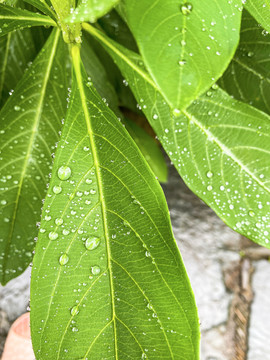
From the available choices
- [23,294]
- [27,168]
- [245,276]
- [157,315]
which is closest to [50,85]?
[27,168]

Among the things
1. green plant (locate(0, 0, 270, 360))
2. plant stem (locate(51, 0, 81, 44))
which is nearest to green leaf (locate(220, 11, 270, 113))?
green plant (locate(0, 0, 270, 360))

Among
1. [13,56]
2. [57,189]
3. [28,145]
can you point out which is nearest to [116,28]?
[13,56]

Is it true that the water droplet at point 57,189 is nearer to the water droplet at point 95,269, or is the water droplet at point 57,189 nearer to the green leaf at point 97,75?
the water droplet at point 95,269

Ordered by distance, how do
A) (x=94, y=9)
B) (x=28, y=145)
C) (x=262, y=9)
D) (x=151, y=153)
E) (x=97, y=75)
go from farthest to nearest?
(x=151, y=153) < (x=97, y=75) < (x=28, y=145) < (x=262, y=9) < (x=94, y=9)

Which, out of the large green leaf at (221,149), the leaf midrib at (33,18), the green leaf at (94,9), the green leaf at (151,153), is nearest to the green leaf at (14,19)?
the leaf midrib at (33,18)

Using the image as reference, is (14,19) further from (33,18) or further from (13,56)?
(13,56)

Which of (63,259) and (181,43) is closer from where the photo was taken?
(181,43)

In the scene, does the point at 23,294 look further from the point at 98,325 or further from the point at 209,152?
the point at 209,152
